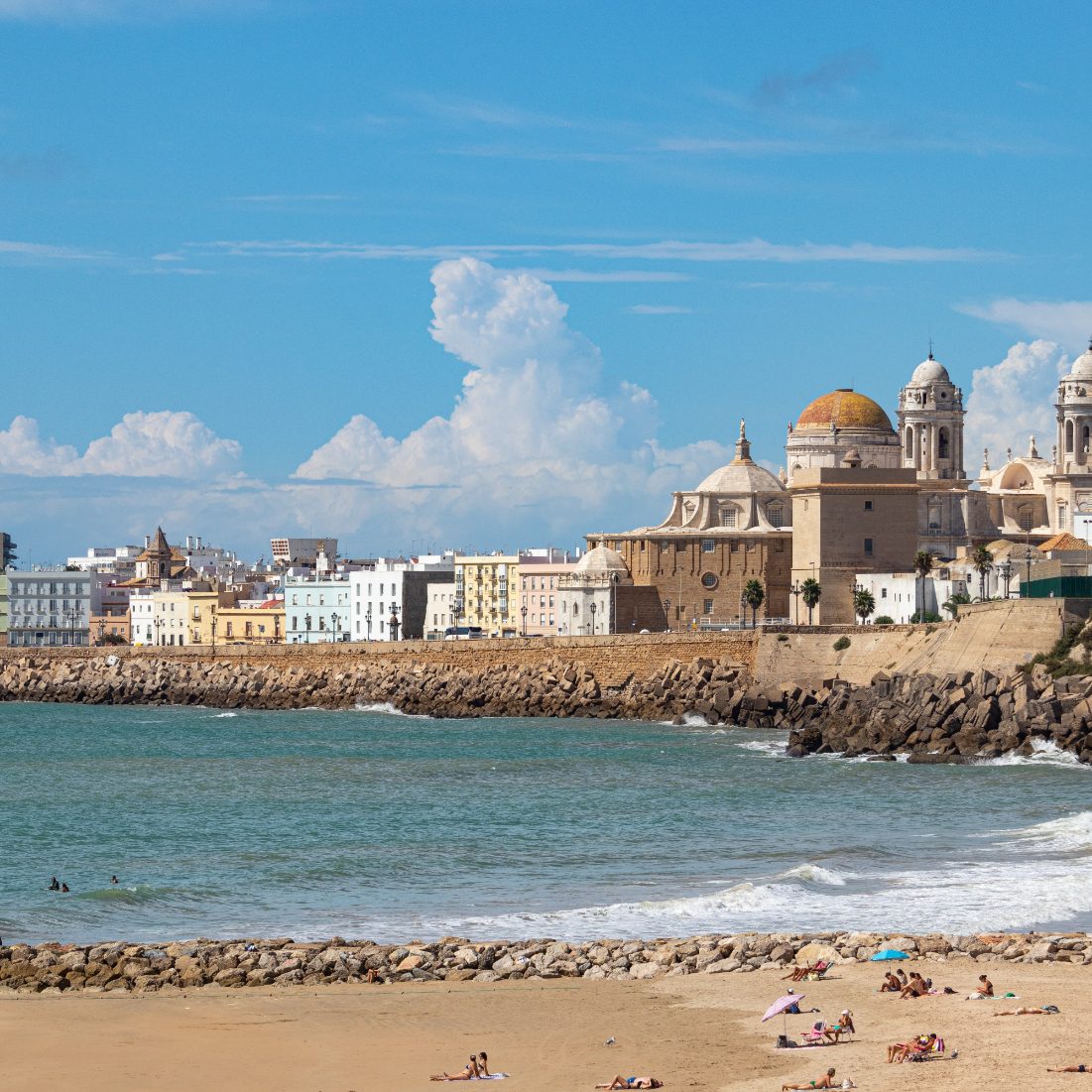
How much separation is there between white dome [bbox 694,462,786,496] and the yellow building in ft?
70.5

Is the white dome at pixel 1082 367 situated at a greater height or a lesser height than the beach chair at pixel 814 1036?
greater

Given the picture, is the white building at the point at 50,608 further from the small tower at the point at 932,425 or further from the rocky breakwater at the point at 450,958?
the rocky breakwater at the point at 450,958

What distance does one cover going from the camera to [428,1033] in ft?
68.8

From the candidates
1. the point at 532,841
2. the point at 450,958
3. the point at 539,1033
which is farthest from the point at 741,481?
the point at 539,1033

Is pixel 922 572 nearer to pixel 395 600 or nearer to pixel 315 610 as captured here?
pixel 395 600

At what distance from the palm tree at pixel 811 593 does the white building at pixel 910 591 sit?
2.01m

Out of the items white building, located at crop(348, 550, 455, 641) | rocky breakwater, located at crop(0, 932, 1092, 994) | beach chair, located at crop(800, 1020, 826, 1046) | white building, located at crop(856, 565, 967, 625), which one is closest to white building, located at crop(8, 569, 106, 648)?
white building, located at crop(348, 550, 455, 641)

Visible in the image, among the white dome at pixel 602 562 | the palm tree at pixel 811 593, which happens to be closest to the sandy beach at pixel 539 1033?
the palm tree at pixel 811 593

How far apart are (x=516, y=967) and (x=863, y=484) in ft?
232

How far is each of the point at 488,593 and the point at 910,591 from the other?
42.7 metres

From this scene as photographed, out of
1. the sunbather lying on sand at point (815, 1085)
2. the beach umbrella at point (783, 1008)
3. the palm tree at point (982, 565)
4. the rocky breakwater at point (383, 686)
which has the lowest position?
the sunbather lying on sand at point (815, 1085)

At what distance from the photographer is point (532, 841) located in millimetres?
36094

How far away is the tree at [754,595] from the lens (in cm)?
9600

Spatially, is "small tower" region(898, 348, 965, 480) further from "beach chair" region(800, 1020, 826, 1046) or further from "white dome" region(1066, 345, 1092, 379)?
"beach chair" region(800, 1020, 826, 1046)
